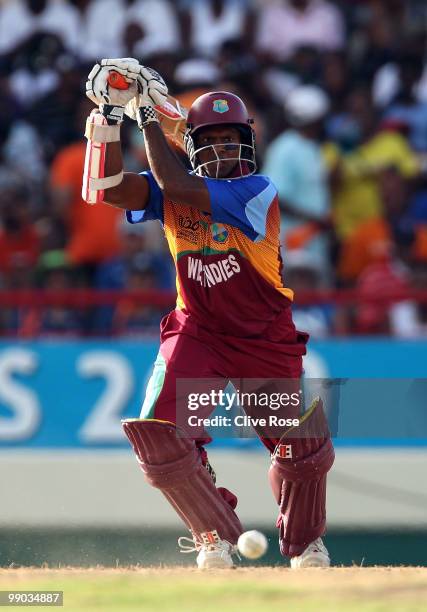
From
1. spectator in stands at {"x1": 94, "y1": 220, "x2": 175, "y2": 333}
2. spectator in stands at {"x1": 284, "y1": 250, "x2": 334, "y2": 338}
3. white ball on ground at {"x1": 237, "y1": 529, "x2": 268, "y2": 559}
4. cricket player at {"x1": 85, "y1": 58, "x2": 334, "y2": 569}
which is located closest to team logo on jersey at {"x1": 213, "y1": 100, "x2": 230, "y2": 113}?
cricket player at {"x1": 85, "y1": 58, "x2": 334, "y2": 569}

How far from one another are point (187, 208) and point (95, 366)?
13.6ft

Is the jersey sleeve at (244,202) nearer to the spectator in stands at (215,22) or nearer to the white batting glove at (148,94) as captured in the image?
the white batting glove at (148,94)

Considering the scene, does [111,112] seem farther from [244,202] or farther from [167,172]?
[244,202]

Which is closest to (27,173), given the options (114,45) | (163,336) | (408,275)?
(114,45)

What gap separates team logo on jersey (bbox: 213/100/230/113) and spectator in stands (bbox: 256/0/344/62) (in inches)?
272

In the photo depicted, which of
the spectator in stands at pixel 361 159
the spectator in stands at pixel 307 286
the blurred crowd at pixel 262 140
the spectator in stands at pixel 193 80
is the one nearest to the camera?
the spectator in stands at pixel 307 286

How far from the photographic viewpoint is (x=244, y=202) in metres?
6.35

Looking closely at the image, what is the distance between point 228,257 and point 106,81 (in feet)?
3.35

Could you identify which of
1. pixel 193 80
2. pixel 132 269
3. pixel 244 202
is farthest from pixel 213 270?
pixel 193 80

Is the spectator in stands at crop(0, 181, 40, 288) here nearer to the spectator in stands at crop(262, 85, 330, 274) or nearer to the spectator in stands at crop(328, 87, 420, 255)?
the spectator in stands at crop(262, 85, 330, 274)

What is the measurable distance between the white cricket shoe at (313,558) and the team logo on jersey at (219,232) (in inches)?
66.4

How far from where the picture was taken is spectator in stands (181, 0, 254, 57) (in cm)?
1325

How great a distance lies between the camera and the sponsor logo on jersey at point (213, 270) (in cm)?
644

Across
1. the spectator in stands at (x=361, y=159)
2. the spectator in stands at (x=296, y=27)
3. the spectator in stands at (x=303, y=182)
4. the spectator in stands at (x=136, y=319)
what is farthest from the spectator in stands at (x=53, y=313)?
the spectator in stands at (x=296, y=27)
